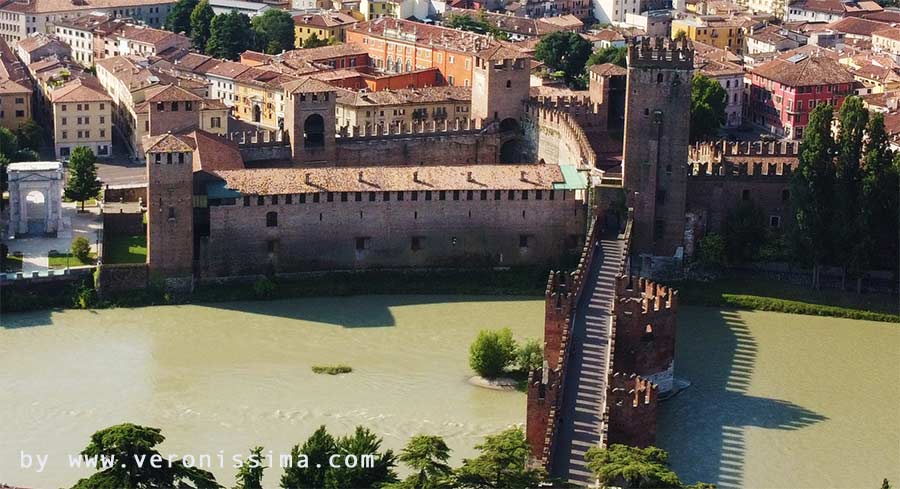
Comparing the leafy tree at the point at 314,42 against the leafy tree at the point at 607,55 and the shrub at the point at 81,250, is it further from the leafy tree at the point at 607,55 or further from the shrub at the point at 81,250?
the shrub at the point at 81,250

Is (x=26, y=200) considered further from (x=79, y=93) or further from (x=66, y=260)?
(x=79, y=93)

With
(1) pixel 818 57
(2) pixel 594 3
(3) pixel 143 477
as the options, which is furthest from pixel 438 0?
(3) pixel 143 477

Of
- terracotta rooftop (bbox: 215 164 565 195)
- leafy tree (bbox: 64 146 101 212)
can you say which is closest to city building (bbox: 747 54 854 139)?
terracotta rooftop (bbox: 215 164 565 195)

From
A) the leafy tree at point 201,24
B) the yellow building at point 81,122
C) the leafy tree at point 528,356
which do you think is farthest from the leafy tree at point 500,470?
the leafy tree at point 201,24

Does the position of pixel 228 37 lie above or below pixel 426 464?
above

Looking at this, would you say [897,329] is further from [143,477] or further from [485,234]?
[143,477]

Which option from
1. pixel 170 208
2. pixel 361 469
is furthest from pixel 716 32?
pixel 361 469
